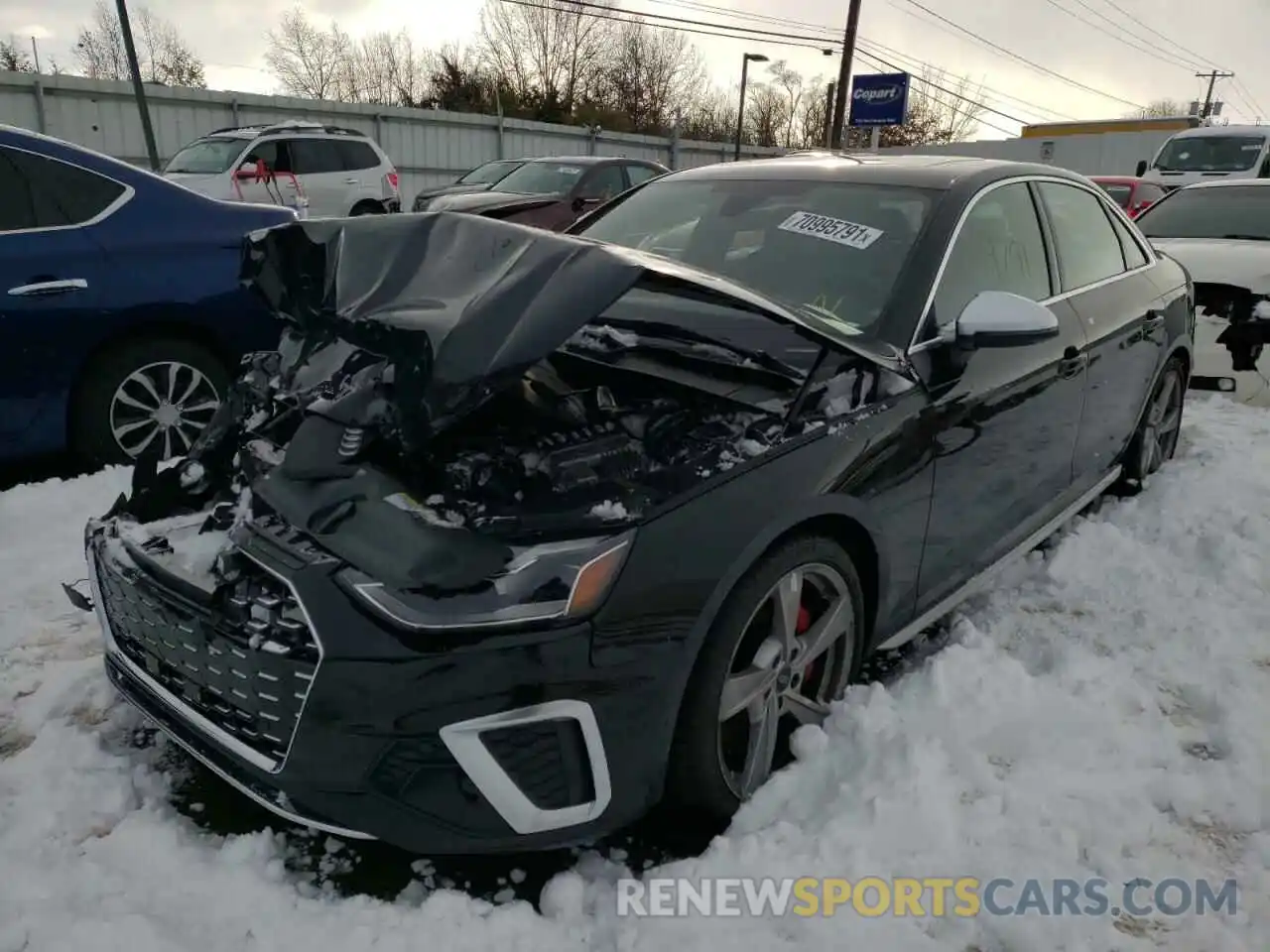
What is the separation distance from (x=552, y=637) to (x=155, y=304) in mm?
3237

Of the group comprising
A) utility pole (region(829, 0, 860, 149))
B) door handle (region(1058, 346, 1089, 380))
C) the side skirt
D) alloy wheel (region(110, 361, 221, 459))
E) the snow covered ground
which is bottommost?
the snow covered ground

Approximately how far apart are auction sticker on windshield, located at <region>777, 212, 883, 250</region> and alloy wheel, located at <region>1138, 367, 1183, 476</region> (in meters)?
2.38

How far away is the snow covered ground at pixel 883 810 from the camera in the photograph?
1.84 metres

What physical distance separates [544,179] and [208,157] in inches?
199

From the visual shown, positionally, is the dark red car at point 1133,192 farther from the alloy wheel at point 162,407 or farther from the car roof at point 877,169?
the alloy wheel at point 162,407

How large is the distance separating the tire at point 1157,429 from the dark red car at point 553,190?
6622mm

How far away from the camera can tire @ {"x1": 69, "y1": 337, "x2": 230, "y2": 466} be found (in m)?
3.95

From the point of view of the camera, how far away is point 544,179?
11.7m

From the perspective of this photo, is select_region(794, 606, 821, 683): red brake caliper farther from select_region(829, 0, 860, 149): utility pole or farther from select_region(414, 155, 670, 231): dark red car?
select_region(829, 0, 860, 149): utility pole

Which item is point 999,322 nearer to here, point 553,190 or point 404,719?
point 404,719

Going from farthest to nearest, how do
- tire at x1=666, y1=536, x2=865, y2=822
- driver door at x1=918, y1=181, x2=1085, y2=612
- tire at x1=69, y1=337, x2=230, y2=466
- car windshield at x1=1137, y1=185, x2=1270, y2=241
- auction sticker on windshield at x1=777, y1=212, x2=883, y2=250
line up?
car windshield at x1=1137, y1=185, x2=1270, y2=241 → tire at x1=69, y1=337, x2=230, y2=466 → auction sticker on windshield at x1=777, y1=212, x2=883, y2=250 → driver door at x1=918, y1=181, x2=1085, y2=612 → tire at x1=666, y1=536, x2=865, y2=822

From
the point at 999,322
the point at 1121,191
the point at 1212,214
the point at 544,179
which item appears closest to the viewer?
the point at 999,322

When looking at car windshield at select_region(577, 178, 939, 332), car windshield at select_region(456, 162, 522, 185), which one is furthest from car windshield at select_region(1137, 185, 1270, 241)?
car windshield at select_region(456, 162, 522, 185)

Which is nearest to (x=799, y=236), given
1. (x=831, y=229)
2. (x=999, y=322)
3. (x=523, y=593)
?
(x=831, y=229)
